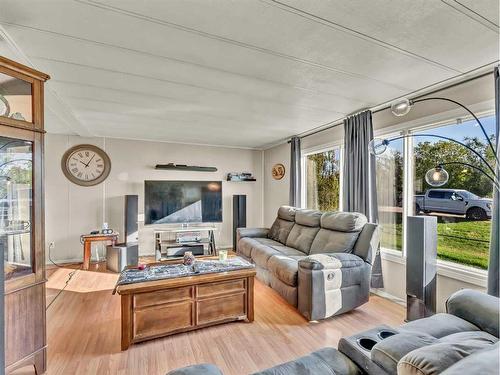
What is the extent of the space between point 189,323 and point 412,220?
230 centimetres

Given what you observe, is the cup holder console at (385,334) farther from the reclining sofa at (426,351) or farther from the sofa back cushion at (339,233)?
the sofa back cushion at (339,233)

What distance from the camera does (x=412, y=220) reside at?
7.86ft

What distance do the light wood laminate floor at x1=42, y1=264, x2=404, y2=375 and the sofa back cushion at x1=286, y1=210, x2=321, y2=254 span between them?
33.8 inches

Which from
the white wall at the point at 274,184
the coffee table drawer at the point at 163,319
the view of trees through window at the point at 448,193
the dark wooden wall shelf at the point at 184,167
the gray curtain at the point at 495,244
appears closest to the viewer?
the gray curtain at the point at 495,244

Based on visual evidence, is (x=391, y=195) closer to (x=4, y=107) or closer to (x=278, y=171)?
(x=278, y=171)

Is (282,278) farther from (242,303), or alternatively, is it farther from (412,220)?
(412,220)

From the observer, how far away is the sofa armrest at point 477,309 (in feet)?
4.32

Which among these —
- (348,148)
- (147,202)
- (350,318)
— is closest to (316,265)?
(350,318)

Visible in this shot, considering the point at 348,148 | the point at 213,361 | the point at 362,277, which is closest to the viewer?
the point at 213,361

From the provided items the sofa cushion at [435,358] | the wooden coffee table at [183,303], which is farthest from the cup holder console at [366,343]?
the wooden coffee table at [183,303]

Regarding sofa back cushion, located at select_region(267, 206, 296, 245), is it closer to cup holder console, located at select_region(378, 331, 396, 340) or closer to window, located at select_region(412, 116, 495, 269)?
window, located at select_region(412, 116, 495, 269)

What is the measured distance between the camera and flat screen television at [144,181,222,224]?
4.70m

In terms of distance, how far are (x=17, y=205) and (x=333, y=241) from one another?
300 cm

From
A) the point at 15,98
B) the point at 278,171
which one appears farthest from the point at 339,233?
the point at 15,98
